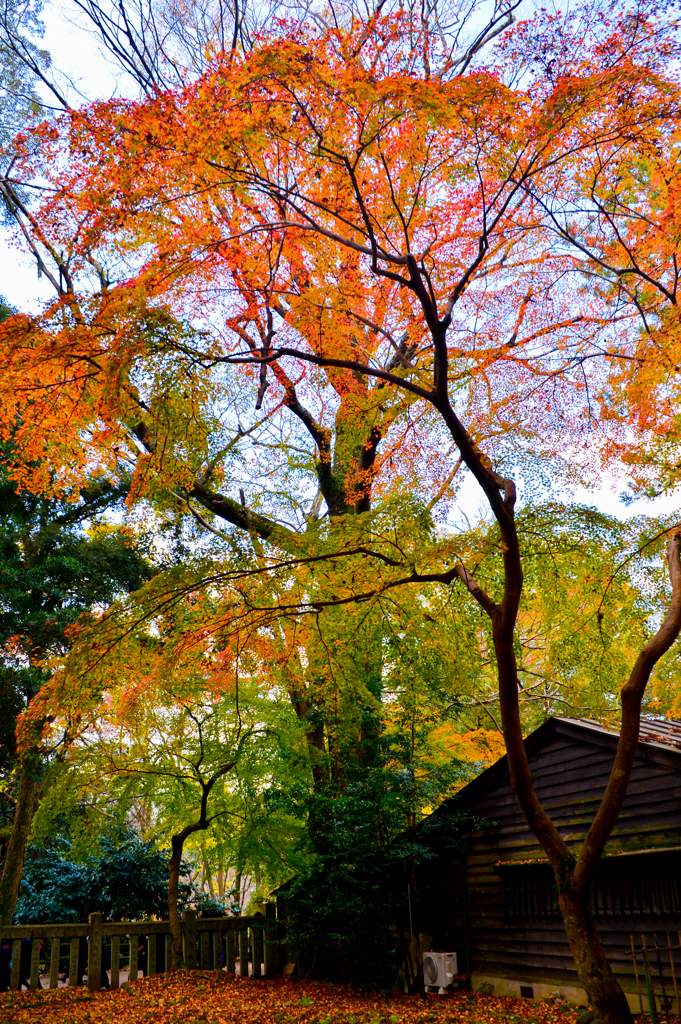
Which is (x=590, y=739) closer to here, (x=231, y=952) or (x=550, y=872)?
(x=550, y=872)

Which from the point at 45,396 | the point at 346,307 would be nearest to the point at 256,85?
the point at 346,307

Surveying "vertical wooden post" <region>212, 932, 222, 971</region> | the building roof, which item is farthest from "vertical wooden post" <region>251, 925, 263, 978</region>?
the building roof

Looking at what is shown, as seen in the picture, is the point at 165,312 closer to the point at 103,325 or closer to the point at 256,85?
the point at 103,325

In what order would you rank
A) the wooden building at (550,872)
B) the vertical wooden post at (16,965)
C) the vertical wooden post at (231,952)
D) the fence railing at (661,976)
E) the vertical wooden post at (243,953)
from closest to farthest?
1. the fence railing at (661,976)
2. the wooden building at (550,872)
3. the vertical wooden post at (16,965)
4. the vertical wooden post at (231,952)
5. the vertical wooden post at (243,953)

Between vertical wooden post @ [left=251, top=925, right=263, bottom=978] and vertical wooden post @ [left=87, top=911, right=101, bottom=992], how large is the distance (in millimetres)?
3182

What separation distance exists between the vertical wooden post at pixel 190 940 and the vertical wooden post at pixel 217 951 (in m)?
0.41

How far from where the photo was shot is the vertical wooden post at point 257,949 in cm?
1148

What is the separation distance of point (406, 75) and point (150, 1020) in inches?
389

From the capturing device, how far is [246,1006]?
8.12 meters

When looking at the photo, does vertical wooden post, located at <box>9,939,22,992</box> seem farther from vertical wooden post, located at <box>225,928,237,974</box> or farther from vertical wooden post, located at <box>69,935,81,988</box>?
vertical wooden post, located at <box>225,928,237,974</box>

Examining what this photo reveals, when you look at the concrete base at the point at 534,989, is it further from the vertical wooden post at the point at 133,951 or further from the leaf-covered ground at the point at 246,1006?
the vertical wooden post at the point at 133,951

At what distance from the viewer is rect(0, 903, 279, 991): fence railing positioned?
8.62 m

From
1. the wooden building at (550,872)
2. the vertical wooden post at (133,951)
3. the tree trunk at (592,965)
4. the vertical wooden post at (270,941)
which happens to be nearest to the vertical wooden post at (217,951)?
the vertical wooden post at (270,941)

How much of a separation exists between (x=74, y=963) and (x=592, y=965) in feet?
21.9
